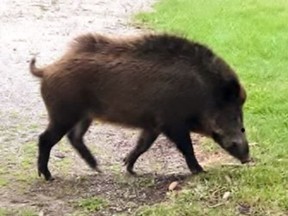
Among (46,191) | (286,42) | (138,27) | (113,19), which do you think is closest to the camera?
(46,191)

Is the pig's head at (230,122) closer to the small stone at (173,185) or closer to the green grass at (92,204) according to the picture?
the small stone at (173,185)

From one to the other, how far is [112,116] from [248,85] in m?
3.23

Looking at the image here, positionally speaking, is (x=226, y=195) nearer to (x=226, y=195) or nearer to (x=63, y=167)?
(x=226, y=195)

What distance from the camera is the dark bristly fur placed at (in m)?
6.24

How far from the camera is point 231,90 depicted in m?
6.36

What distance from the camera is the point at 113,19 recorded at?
14.4 m

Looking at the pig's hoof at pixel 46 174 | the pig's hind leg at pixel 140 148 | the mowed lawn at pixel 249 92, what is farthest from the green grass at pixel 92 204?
the pig's hind leg at pixel 140 148

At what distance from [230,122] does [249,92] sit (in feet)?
8.43

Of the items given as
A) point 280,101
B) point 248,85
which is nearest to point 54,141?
point 280,101

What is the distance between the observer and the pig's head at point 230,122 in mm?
6379

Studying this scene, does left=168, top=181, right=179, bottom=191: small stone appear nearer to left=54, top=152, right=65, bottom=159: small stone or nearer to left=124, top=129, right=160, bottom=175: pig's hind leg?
left=124, top=129, right=160, bottom=175: pig's hind leg

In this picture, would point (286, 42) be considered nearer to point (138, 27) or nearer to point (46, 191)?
point (138, 27)

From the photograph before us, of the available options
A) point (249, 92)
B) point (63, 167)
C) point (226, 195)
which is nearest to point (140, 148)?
point (63, 167)

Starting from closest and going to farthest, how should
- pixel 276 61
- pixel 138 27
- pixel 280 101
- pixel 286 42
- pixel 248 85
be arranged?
1. pixel 280 101
2. pixel 248 85
3. pixel 276 61
4. pixel 286 42
5. pixel 138 27
